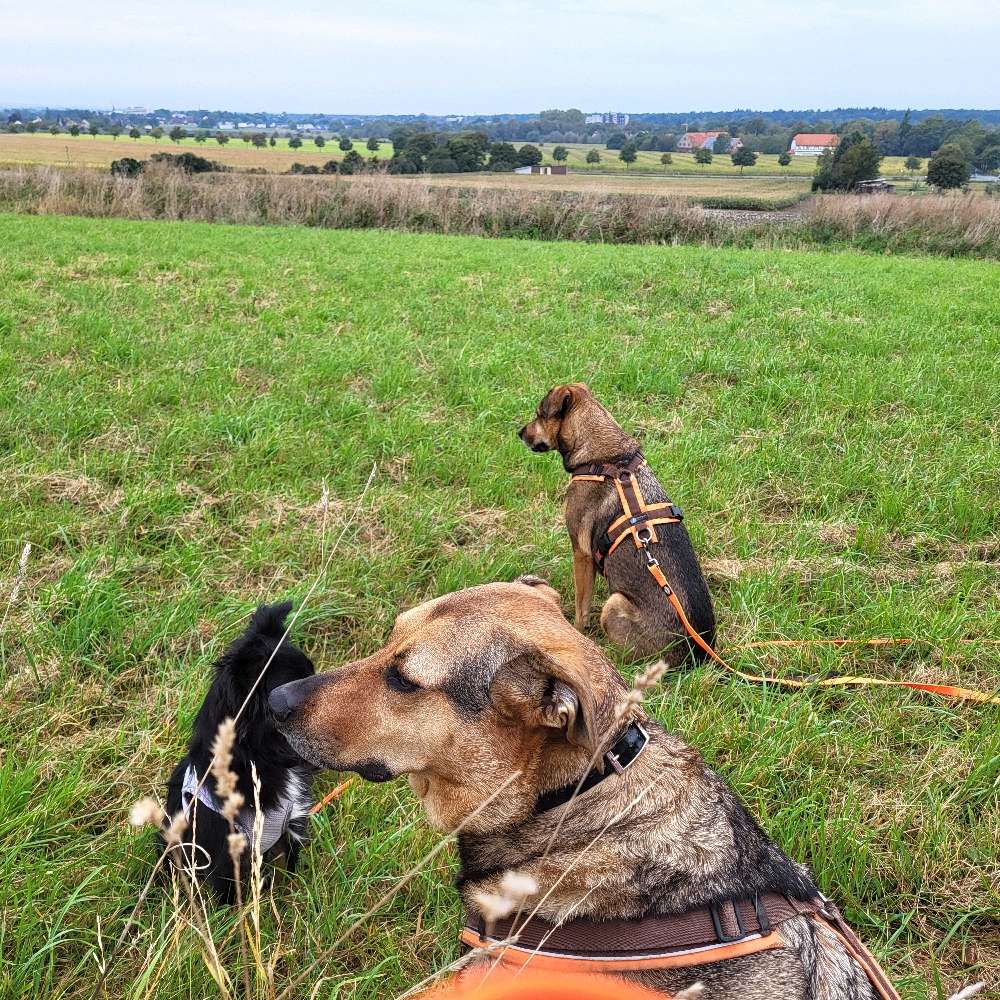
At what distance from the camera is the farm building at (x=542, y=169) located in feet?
182

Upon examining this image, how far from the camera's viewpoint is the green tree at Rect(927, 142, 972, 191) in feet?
137

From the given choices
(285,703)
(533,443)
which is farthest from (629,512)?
(285,703)

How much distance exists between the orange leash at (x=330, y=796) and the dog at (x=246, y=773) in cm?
4

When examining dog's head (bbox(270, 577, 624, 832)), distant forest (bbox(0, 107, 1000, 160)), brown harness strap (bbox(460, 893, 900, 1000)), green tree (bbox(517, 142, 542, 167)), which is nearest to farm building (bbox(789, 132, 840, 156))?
distant forest (bbox(0, 107, 1000, 160))

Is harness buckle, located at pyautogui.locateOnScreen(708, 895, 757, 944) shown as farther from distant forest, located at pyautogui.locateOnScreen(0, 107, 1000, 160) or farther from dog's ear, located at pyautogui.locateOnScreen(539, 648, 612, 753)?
distant forest, located at pyautogui.locateOnScreen(0, 107, 1000, 160)

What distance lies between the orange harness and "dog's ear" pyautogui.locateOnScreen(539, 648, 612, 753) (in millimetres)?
1995

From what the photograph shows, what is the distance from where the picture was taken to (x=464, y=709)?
201cm

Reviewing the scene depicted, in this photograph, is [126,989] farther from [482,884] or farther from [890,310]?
[890,310]

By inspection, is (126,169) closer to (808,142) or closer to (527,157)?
(527,157)

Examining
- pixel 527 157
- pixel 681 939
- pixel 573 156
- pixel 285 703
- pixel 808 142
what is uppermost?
pixel 808 142

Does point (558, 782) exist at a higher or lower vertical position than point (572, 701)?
lower

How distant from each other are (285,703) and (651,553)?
2.45 metres

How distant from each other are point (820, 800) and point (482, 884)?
161 cm

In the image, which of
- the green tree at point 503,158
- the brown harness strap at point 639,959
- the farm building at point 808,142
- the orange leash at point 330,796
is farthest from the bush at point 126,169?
the farm building at point 808,142
